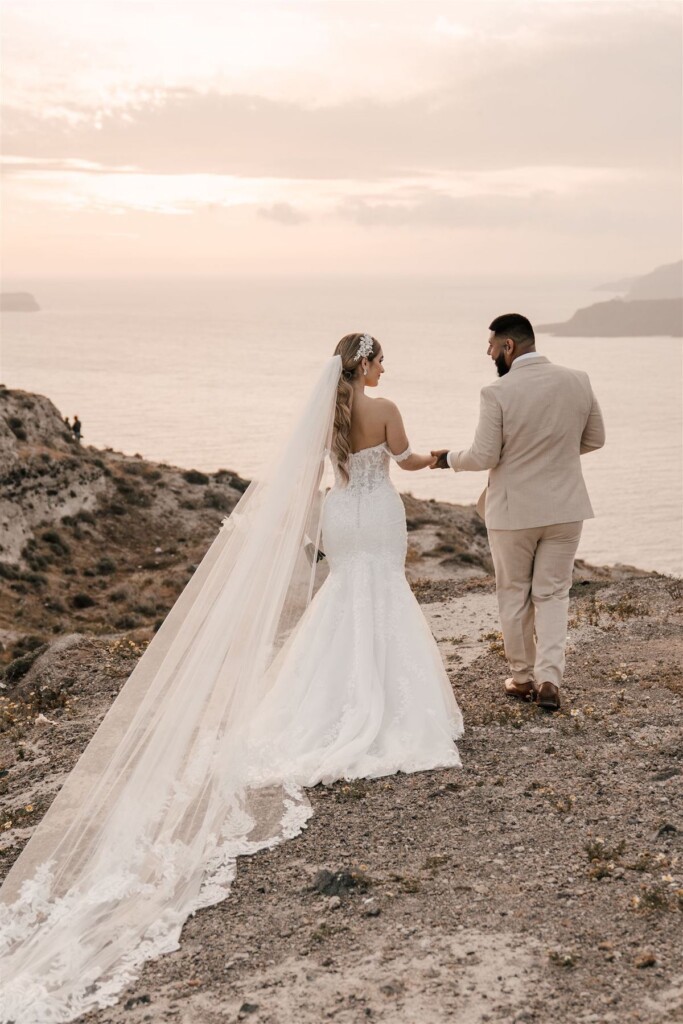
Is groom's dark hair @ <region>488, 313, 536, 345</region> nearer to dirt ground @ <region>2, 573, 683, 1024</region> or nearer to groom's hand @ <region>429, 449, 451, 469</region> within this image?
groom's hand @ <region>429, 449, 451, 469</region>

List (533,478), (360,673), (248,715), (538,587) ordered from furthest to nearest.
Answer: (538,587)
(533,478)
(360,673)
(248,715)

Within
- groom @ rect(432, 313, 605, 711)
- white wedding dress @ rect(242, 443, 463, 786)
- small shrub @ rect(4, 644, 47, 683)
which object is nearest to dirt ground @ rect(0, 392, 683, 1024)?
white wedding dress @ rect(242, 443, 463, 786)

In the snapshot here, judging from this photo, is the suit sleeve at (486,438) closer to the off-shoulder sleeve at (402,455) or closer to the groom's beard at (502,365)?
the groom's beard at (502,365)

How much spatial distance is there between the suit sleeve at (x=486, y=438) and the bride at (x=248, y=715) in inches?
18.7

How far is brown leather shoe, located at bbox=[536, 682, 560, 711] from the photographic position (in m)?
8.38

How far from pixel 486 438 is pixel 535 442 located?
0.40 metres

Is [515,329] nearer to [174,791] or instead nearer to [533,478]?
[533,478]

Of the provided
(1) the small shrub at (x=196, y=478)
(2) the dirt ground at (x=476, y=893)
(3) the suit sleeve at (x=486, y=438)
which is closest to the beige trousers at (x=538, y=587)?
(2) the dirt ground at (x=476, y=893)

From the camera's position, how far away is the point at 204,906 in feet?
18.9

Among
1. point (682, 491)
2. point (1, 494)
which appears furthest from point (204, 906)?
point (682, 491)

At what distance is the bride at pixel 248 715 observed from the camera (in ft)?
18.4

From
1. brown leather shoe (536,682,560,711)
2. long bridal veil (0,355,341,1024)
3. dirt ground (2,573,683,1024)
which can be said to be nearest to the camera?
dirt ground (2,573,683,1024)

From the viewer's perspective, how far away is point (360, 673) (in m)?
7.59

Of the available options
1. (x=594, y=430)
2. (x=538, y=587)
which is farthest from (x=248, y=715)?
(x=594, y=430)
